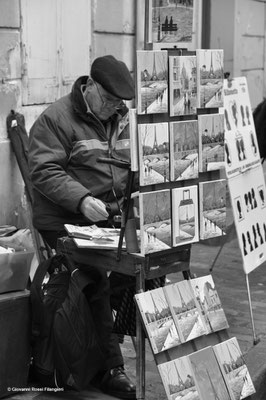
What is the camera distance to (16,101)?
654 centimetres

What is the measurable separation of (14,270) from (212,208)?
104 cm

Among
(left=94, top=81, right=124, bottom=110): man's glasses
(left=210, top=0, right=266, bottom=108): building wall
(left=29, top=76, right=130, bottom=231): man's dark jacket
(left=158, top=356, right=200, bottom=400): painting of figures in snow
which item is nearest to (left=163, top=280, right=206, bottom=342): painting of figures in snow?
(left=158, top=356, right=200, bottom=400): painting of figures in snow

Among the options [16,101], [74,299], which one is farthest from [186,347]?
[16,101]

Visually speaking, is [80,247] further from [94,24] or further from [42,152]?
[94,24]

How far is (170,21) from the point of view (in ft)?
12.8

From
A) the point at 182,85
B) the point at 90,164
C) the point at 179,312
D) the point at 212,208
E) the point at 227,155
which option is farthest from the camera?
the point at 227,155

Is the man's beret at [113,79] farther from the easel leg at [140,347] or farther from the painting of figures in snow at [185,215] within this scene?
the easel leg at [140,347]

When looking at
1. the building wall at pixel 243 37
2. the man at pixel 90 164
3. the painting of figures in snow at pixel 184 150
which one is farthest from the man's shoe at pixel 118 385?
the building wall at pixel 243 37

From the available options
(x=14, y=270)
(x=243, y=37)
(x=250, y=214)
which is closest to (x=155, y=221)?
(x=14, y=270)

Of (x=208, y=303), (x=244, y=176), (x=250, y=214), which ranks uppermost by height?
(x=244, y=176)

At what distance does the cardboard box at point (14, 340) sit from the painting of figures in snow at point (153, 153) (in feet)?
3.21

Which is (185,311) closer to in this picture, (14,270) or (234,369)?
(234,369)

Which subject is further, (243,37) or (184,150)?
(243,37)

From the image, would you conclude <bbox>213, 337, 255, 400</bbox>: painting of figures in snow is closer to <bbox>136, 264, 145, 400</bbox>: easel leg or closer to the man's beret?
<bbox>136, 264, 145, 400</bbox>: easel leg
